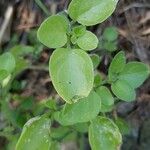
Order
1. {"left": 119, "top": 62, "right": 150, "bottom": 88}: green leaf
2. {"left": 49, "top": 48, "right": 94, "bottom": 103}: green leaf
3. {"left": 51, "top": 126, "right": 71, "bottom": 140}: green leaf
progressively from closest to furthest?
{"left": 49, "top": 48, "right": 94, "bottom": 103}: green leaf
{"left": 119, "top": 62, "right": 150, "bottom": 88}: green leaf
{"left": 51, "top": 126, "right": 71, "bottom": 140}: green leaf

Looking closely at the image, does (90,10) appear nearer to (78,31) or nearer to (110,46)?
(78,31)

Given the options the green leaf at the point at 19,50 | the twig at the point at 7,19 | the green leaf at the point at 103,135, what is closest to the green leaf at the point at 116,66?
the green leaf at the point at 103,135

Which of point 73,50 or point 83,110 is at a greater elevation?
point 73,50

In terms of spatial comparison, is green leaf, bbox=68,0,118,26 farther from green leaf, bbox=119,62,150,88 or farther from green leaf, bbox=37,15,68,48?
green leaf, bbox=119,62,150,88

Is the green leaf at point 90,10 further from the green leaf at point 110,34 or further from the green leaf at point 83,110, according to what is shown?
the green leaf at point 110,34

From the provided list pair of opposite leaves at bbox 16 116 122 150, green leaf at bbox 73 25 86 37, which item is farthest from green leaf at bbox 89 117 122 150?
green leaf at bbox 73 25 86 37

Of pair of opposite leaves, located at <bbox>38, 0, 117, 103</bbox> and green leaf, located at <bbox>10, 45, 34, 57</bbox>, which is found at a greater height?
pair of opposite leaves, located at <bbox>38, 0, 117, 103</bbox>

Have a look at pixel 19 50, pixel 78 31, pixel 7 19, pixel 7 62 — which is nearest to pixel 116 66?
pixel 78 31
